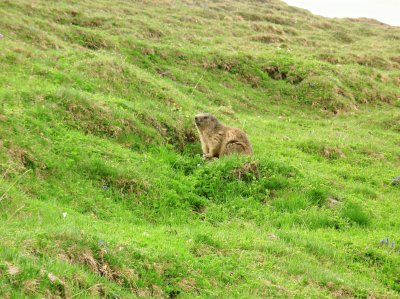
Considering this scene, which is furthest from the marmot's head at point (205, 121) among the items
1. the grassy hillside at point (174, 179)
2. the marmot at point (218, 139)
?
the grassy hillside at point (174, 179)

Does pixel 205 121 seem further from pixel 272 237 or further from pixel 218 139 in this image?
pixel 272 237

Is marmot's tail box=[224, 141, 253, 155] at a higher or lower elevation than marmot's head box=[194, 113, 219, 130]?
lower

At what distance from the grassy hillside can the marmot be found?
624 millimetres

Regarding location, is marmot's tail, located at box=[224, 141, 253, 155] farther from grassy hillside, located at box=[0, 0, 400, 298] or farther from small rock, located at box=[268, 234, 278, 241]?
small rock, located at box=[268, 234, 278, 241]

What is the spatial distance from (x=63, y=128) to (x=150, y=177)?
228cm

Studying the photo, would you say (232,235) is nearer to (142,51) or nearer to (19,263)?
(19,263)

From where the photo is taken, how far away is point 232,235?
915cm

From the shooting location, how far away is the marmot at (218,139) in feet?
44.1

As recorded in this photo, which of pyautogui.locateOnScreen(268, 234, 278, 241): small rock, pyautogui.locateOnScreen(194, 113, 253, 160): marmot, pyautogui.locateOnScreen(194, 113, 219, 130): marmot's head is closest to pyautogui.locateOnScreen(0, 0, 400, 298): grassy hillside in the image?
pyautogui.locateOnScreen(268, 234, 278, 241): small rock

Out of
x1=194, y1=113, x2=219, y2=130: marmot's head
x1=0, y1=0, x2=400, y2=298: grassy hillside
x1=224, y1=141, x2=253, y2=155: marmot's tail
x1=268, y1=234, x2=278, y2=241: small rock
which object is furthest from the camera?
x1=194, y1=113, x2=219, y2=130: marmot's head

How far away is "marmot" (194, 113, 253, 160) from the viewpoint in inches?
529

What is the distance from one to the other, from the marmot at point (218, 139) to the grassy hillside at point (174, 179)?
0.62 m

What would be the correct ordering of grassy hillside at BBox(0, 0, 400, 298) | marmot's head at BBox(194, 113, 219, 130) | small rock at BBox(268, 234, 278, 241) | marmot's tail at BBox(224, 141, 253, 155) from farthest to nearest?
marmot's head at BBox(194, 113, 219, 130), marmot's tail at BBox(224, 141, 253, 155), small rock at BBox(268, 234, 278, 241), grassy hillside at BBox(0, 0, 400, 298)

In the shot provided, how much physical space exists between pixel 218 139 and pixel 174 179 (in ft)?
7.54
